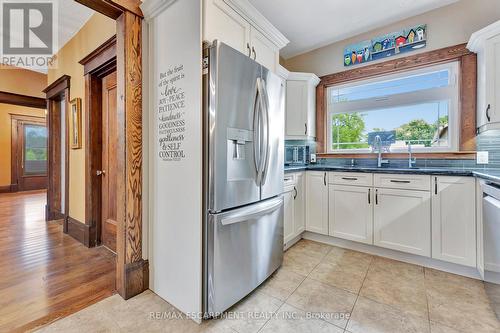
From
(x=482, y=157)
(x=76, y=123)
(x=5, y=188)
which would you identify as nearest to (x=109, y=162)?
(x=76, y=123)

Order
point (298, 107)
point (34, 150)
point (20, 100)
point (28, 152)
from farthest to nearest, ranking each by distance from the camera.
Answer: point (34, 150), point (28, 152), point (20, 100), point (298, 107)

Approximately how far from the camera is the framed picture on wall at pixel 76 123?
286 centimetres

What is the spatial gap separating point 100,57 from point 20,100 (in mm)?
3925

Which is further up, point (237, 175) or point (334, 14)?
point (334, 14)

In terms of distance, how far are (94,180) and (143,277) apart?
59.7 inches

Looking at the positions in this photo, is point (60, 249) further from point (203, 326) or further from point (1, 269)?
point (203, 326)

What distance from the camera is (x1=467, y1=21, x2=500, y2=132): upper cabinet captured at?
78.5 inches

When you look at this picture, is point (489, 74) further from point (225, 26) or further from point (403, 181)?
point (225, 26)

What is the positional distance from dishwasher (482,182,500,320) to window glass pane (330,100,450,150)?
1.10m

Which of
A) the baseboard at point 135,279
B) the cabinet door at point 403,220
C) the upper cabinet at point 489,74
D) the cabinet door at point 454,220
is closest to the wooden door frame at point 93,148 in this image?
the baseboard at point 135,279

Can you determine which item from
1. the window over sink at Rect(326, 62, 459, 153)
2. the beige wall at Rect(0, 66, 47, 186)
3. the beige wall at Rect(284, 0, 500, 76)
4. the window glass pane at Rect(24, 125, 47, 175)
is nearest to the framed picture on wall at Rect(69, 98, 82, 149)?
the beige wall at Rect(0, 66, 47, 186)

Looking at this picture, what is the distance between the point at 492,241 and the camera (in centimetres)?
157

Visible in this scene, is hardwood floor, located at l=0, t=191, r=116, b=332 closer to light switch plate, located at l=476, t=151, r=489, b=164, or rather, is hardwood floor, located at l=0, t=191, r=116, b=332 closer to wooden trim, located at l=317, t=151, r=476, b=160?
wooden trim, located at l=317, t=151, r=476, b=160

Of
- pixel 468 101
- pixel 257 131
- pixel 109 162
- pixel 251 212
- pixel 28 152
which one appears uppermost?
pixel 468 101
